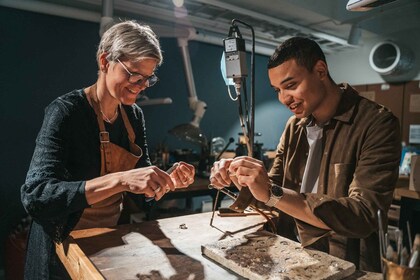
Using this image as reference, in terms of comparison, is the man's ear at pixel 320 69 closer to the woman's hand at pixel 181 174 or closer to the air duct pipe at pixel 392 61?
the woman's hand at pixel 181 174

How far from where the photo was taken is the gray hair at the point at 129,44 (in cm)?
147

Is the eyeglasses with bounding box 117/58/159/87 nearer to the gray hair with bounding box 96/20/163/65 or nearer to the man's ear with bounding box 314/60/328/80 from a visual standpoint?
the gray hair with bounding box 96/20/163/65

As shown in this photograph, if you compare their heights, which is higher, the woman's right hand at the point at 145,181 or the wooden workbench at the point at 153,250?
the woman's right hand at the point at 145,181

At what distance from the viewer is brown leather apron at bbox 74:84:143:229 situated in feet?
4.97

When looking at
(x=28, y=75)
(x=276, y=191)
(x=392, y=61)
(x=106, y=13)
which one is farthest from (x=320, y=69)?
(x=392, y=61)

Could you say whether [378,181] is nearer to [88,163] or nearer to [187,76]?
[88,163]

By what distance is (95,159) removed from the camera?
1488 mm

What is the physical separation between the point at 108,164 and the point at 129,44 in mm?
579

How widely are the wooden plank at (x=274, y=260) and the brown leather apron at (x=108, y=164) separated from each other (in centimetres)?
67

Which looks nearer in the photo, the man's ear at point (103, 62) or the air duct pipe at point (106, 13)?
the man's ear at point (103, 62)

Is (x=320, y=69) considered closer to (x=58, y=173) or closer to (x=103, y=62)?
(x=103, y=62)

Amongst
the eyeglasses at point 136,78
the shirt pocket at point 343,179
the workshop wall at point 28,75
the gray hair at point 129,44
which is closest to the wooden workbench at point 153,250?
the shirt pocket at point 343,179

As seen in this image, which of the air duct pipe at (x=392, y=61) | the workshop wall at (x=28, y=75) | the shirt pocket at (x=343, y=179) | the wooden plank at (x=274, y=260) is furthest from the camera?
the air duct pipe at (x=392, y=61)

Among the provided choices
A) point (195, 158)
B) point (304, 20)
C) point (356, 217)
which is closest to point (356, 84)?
point (304, 20)
